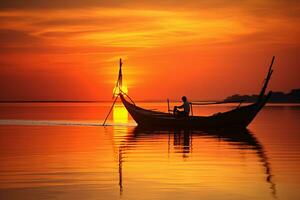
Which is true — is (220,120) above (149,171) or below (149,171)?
above

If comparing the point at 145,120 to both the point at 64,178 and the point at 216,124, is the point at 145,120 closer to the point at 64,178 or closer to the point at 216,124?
the point at 216,124

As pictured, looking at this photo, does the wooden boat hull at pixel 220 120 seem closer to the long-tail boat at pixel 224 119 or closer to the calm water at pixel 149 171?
the long-tail boat at pixel 224 119

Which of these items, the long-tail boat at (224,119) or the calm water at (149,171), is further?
the long-tail boat at (224,119)

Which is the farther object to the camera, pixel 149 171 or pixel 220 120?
pixel 220 120

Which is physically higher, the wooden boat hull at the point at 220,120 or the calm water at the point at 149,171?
the wooden boat hull at the point at 220,120

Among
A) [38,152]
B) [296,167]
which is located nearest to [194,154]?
[296,167]

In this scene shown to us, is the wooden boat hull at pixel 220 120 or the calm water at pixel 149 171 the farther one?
the wooden boat hull at pixel 220 120

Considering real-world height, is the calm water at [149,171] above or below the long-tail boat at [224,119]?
below

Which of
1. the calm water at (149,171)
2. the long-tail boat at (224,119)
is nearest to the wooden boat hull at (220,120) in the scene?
the long-tail boat at (224,119)

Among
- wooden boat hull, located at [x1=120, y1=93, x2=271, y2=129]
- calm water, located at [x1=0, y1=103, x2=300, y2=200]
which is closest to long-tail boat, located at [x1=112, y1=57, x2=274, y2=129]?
wooden boat hull, located at [x1=120, y1=93, x2=271, y2=129]

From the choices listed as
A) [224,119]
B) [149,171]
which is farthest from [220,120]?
[149,171]

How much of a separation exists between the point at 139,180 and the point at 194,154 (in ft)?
19.0

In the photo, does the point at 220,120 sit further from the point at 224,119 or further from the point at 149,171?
the point at 149,171

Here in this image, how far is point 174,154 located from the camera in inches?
685
